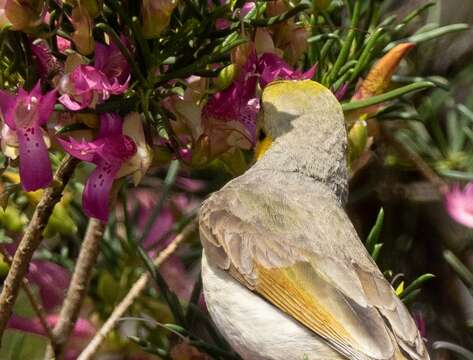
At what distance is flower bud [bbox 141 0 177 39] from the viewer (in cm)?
178

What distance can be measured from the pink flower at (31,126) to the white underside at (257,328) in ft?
1.86

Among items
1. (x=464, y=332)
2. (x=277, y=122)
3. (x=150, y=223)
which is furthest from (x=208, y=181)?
(x=464, y=332)

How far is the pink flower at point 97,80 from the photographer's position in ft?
5.92

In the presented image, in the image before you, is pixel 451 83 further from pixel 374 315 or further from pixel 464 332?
pixel 374 315

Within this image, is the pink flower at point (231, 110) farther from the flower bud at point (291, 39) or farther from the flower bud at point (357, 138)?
the flower bud at point (357, 138)

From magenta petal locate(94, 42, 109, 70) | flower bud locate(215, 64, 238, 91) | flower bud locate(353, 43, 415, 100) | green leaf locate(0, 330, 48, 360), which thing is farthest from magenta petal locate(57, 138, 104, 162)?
green leaf locate(0, 330, 48, 360)

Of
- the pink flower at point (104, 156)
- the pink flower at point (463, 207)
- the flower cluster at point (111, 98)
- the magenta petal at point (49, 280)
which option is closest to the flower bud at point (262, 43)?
the flower cluster at point (111, 98)

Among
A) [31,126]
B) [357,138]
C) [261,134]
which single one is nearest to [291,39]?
[357,138]

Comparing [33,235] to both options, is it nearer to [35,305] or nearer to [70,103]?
[35,305]

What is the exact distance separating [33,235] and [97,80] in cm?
35

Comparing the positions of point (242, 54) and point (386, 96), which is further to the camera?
point (386, 96)

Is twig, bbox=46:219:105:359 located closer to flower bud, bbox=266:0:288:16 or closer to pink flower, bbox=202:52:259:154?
pink flower, bbox=202:52:259:154

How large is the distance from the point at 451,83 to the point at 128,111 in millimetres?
1374

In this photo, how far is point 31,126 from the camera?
189 cm
